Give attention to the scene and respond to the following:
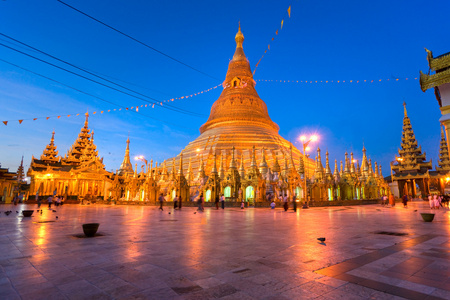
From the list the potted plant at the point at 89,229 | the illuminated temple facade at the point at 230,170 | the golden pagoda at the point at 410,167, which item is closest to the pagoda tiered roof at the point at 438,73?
the illuminated temple facade at the point at 230,170

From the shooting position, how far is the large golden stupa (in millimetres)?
47000

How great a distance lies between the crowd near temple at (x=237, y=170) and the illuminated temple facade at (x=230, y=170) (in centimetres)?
13

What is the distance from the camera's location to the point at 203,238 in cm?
824

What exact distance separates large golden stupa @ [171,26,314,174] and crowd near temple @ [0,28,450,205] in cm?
19

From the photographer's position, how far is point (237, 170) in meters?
34.5

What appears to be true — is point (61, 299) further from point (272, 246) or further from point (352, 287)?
point (272, 246)

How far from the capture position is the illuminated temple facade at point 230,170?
33906 mm

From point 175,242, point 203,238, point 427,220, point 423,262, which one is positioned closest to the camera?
point 423,262

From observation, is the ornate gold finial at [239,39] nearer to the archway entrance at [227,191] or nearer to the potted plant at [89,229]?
the archway entrance at [227,191]

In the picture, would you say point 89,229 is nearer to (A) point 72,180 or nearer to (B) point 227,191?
(B) point 227,191

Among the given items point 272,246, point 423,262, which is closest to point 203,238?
point 272,246

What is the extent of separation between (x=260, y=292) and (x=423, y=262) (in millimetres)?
3784

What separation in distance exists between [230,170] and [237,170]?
1124mm

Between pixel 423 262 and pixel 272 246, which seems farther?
pixel 272 246
